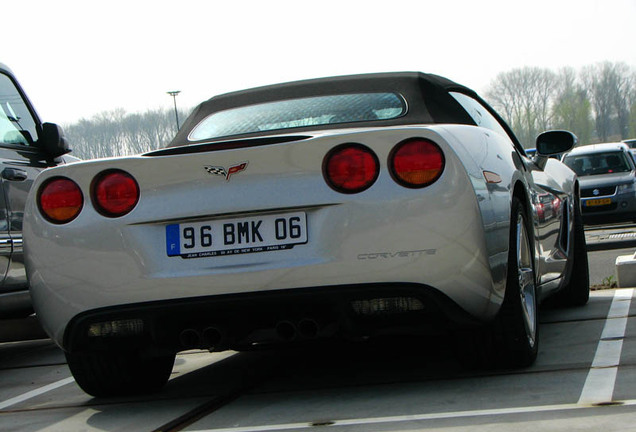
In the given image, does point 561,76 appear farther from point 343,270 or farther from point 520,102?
point 343,270

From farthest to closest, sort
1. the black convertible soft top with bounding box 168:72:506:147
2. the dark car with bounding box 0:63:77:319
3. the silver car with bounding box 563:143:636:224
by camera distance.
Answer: the silver car with bounding box 563:143:636:224 < the dark car with bounding box 0:63:77:319 < the black convertible soft top with bounding box 168:72:506:147

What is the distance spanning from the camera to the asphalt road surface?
3.25 m

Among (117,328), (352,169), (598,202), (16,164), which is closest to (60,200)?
(117,328)

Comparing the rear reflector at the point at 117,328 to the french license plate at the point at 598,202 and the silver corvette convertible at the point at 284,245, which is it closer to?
the silver corvette convertible at the point at 284,245

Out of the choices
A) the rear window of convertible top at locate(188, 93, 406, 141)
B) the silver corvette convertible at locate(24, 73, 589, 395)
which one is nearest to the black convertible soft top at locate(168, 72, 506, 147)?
the rear window of convertible top at locate(188, 93, 406, 141)

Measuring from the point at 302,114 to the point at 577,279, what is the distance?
256 cm

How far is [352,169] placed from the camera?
11.9 ft

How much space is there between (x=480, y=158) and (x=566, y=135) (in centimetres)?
223

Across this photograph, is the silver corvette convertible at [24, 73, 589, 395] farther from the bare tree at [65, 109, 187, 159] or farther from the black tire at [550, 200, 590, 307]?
the bare tree at [65, 109, 187, 159]

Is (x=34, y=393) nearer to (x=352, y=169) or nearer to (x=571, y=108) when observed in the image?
(x=352, y=169)

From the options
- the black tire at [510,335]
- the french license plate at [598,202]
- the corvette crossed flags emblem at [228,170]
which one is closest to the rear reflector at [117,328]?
the corvette crossed flags emblem at [228,170]

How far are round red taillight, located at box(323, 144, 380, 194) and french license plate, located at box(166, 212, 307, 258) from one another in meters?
0.18

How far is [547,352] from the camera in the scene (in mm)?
4551

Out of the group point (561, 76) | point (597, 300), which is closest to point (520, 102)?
point (561, 76)
